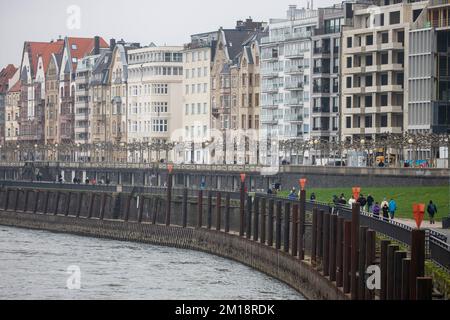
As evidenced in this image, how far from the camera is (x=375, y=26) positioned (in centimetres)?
13612

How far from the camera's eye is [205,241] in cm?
8688

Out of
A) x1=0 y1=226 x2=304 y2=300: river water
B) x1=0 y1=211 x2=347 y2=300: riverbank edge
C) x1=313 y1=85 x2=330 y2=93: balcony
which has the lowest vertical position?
x1=0 y1=226 x2=304 y2=300: river water

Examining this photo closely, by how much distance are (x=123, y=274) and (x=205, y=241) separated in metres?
15.2

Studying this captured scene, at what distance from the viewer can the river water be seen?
6250 centimetres

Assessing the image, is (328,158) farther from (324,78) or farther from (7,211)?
(7,211)

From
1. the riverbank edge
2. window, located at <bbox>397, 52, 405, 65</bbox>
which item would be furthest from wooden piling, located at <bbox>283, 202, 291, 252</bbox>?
window, located at <bbox>397, 52, 405, 65</bbox>

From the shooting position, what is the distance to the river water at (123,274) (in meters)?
62.5

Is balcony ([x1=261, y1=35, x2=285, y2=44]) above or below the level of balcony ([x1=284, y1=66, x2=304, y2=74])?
above

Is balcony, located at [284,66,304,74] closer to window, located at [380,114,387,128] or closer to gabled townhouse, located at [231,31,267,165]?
gabled townhouse, located at [231,31,267,165]

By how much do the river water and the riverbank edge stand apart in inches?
26.3
